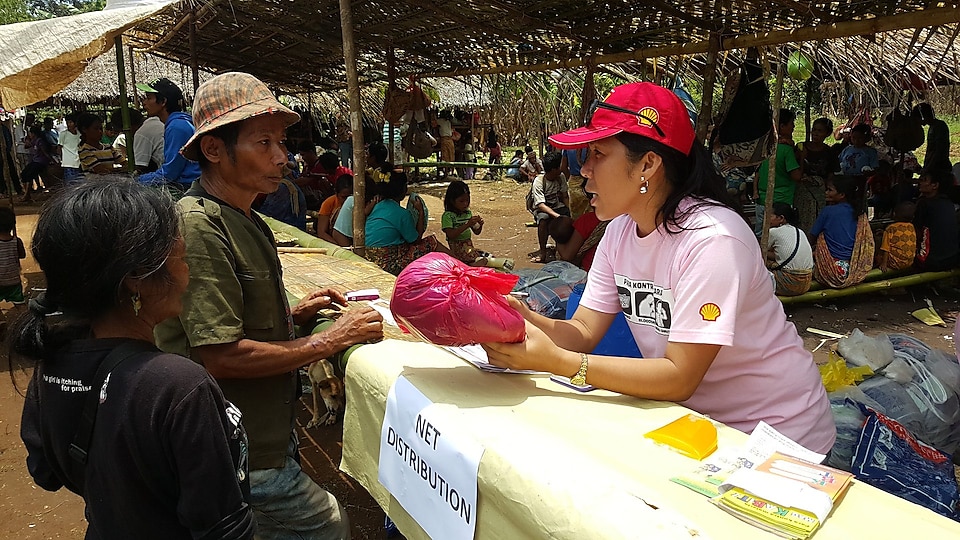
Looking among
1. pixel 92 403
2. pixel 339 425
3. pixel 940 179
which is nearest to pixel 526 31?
pixel 339 425

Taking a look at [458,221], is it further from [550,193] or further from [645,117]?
[645,117]

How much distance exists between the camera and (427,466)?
1524 mm

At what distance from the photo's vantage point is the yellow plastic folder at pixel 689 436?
1.32 metres

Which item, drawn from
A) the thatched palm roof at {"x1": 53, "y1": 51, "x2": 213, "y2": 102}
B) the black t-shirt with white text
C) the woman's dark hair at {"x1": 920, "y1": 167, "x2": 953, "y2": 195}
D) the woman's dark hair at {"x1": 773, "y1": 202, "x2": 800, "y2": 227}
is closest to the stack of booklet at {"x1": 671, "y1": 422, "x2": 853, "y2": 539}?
the black t-shirt with white text

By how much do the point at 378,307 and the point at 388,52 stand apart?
19.4 ft

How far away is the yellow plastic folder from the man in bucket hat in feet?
3.21

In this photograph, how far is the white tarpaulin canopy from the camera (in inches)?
199

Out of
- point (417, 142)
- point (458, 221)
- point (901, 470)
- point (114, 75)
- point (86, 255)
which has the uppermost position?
point (114, 75)

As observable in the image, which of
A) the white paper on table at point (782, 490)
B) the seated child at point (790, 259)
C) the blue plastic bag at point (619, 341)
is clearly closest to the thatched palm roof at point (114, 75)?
the seated child at point (790, 259)

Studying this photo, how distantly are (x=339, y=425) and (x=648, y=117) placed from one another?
3.43 m

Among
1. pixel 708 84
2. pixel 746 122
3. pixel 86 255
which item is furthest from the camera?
pixel 746 122

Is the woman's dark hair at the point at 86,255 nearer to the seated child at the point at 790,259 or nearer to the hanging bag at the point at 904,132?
the seated child at the point at 790,259

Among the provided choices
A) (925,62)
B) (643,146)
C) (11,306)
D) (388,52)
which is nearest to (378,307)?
(643,146)

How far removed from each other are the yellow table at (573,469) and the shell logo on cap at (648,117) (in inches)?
27.3
